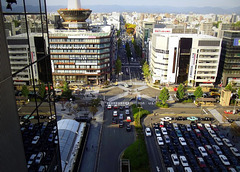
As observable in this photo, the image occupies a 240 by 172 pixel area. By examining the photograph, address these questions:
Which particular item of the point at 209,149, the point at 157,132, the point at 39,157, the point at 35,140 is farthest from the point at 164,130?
the point at 35,140

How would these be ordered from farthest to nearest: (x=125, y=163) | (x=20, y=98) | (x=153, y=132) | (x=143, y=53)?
(x=143, y=53)
(x=153, y=132)
(x=125, y=163)
(x=20, y=98)

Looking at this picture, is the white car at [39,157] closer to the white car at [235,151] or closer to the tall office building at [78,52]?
the white car at [235,151]

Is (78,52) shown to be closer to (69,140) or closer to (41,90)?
(69,140)

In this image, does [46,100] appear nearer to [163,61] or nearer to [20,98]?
[20,98]

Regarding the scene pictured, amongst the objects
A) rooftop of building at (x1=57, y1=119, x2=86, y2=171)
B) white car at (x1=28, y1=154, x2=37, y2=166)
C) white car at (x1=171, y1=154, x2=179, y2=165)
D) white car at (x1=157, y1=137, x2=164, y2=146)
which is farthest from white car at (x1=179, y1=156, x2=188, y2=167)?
white car at (x1=28, y1=154, x2=37, y2=166)

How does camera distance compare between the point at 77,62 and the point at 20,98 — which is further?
the point at 77,62

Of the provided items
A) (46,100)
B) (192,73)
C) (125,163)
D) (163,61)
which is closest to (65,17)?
(163,61)

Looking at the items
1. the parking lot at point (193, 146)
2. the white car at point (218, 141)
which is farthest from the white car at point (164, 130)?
the white car at point (218, 141)
